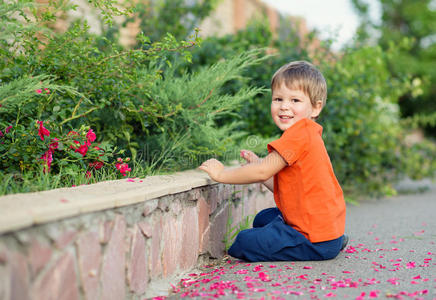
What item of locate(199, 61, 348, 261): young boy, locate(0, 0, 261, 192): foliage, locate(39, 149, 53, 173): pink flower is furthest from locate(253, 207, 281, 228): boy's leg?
locate(39, 149, 53, 173): pink flower

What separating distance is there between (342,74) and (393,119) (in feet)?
7.01

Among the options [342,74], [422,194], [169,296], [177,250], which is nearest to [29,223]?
[169,296]

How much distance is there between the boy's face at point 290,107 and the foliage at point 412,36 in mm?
17308

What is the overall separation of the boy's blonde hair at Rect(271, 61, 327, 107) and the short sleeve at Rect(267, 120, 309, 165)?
285 mm

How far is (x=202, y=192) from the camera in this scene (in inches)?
120

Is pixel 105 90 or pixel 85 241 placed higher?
pixel 105 90

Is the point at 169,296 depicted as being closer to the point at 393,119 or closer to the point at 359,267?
the point at 359,267

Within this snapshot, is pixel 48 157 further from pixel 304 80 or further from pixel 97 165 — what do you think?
pixel 304 80

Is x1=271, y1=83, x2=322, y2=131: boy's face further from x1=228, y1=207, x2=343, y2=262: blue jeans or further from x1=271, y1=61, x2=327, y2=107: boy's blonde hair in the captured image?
x1=228, y1=207, x2=343, y2=262: blue jeans

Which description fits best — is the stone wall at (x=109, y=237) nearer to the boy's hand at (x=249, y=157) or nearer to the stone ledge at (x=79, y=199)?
the stone ledge at (x=79, y=199)

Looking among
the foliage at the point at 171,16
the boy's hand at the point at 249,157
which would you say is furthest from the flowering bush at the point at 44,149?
the foliage at the point at 171,16

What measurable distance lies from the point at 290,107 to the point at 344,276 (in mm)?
1059

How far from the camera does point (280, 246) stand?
288cm

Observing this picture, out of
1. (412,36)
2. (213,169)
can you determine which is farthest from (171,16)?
(412,36)
